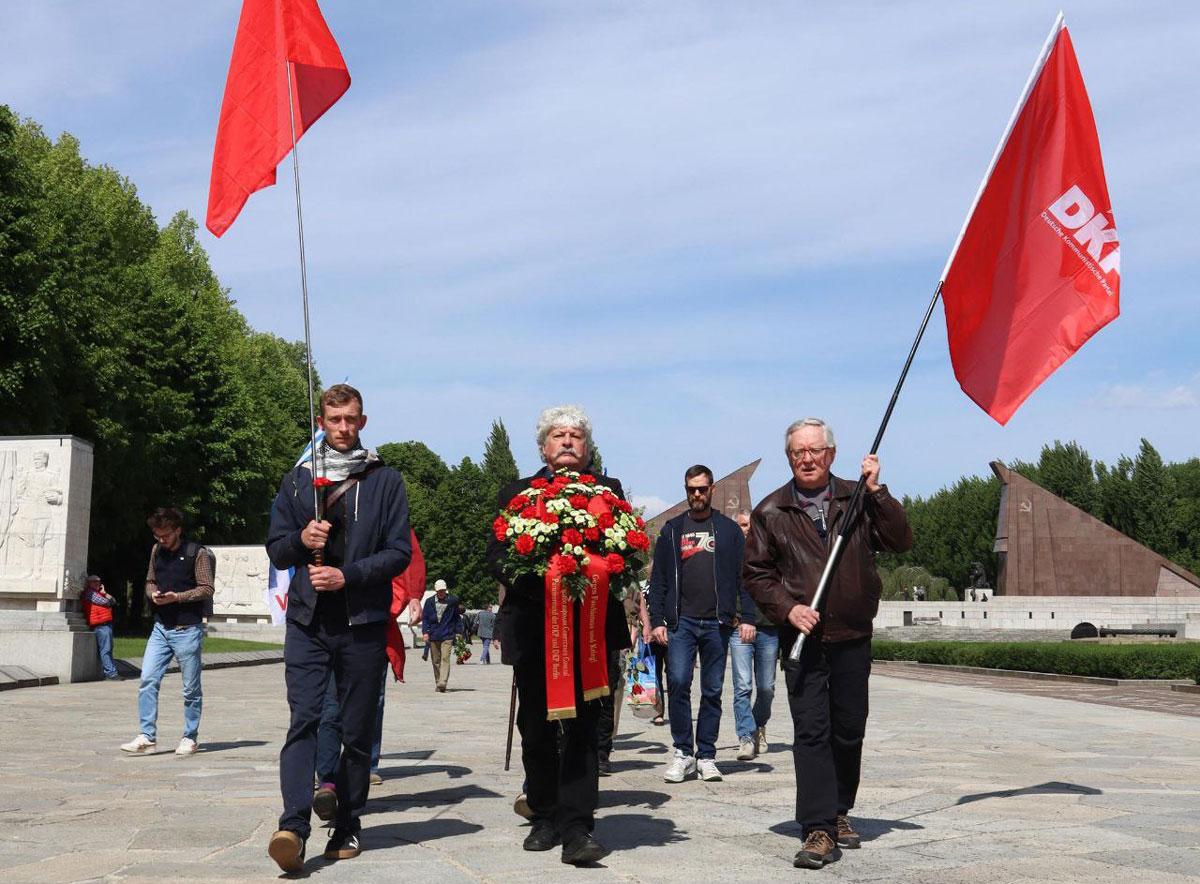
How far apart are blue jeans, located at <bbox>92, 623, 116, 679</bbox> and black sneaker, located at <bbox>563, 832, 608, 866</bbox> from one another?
1717 centimetres

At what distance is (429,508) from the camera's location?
298 feet

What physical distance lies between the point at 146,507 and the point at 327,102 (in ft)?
128

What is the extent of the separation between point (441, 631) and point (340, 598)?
15374 mm

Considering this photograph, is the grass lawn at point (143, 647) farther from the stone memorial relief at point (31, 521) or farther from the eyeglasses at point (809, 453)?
the eyeglasses at point (809, 453)

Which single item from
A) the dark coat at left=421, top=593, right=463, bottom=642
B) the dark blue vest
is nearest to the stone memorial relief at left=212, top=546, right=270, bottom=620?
the dark coat at left=421, top=593, right=463, bottom=642

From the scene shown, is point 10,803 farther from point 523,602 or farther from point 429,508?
point 429,508

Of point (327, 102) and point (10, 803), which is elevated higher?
point (327, 102)

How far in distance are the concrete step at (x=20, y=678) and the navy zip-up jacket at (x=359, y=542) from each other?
13887 mm

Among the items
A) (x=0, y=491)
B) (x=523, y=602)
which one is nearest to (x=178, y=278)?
(x=0, y=491)

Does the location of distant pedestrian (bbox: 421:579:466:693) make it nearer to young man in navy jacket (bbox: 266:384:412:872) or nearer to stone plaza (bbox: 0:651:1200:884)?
stone plaza (bbox: 0:651:1200:884)

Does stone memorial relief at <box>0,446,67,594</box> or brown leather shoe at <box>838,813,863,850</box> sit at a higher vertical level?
stone memorial relief at <box>0,446,67,594</box>

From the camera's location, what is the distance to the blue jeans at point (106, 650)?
21.2 m

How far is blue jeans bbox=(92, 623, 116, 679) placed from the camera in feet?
69.5

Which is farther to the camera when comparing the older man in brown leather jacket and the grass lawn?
the grass lawn
